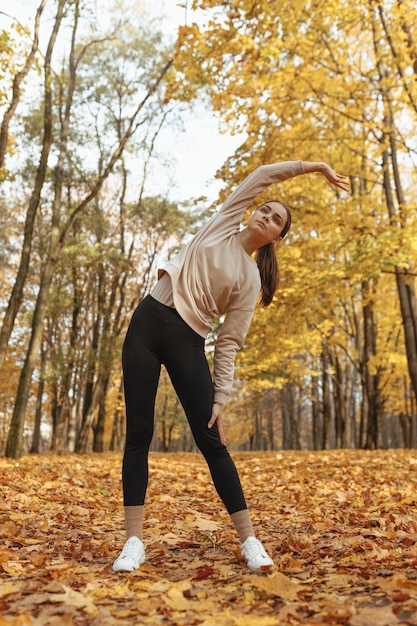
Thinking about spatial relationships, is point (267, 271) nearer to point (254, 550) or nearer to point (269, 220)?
point (269, 220)

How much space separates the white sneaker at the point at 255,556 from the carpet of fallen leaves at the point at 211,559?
51mm

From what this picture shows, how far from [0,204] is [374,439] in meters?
15.0

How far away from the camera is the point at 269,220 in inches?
118

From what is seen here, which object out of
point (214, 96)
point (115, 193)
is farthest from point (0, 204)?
point (214, 96)

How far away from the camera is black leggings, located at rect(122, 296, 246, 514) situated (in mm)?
2852

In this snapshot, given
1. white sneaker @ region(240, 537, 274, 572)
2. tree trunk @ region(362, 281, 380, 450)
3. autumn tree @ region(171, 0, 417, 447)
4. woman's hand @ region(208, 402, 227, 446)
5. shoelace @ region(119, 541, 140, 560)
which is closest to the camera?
white sneaker @ region(240, 537, 274, 572)

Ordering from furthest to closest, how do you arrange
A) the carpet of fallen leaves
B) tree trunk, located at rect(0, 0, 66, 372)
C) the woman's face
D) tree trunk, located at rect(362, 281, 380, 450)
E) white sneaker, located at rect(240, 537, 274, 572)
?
tree trunk, located at rect(362, 281, 380, 450) < tree trunk, located at rect(0, 0, 66, 372) < the woman's face < white sneaker, located at rect(240, 537, 274, 572) < the carpet of fallen leaves

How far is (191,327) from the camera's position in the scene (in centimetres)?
289

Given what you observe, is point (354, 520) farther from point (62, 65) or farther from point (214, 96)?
point (62, 65)

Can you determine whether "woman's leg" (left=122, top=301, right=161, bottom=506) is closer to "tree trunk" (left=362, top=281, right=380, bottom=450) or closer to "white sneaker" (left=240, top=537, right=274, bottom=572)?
"white sneaker" (left=240, top=537, right=274, bottom=572)

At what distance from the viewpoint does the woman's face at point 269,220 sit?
3.01 metres

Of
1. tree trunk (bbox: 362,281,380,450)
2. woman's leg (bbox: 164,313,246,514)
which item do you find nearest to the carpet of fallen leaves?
woman's leg (bbox: 164,313,246,514)

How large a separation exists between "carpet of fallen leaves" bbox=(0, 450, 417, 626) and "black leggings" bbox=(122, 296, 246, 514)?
428 mm

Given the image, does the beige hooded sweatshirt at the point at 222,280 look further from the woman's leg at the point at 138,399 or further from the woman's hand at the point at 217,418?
the woman's leg at the point at 138,399
